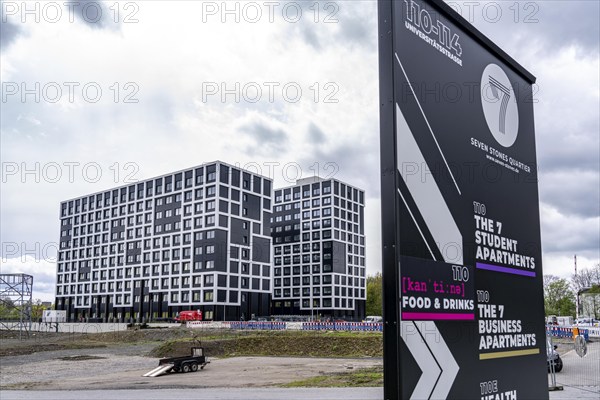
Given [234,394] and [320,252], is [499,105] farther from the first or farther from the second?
[320,252]

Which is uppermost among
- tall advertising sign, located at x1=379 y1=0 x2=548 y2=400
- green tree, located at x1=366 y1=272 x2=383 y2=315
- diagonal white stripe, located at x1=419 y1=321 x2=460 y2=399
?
tall advertising sign, located at x1=379 y1=0 x2=548 y2=400

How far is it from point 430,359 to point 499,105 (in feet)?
8.52

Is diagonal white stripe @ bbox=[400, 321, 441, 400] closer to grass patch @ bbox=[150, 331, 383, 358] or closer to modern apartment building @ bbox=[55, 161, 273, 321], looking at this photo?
grass patch @ bbox=[150, 331, 383, 358]

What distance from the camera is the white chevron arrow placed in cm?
350

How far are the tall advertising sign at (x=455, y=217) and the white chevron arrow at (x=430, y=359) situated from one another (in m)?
0.01

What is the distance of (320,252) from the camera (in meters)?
115

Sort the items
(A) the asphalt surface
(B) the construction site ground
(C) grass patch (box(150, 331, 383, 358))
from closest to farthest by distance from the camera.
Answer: (A) the asphalt surface, (B) the construction site ground, (C) grass patch (box(150, 331, 383, 358))

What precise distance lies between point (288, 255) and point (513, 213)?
11722 centimetres

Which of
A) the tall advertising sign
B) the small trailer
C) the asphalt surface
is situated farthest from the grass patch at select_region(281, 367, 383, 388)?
the tall advertising sign

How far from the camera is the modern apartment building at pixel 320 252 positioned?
111m

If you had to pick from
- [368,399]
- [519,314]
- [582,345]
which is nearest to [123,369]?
[368,399]

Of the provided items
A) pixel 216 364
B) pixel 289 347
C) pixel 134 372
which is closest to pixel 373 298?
pixel 289 347

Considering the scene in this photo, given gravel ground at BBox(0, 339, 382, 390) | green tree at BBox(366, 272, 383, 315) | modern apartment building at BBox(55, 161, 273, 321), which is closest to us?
gravel ground at BBox(0, 339, 382, 390)

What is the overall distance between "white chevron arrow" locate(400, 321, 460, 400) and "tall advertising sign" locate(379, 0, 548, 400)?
0.5 inches
